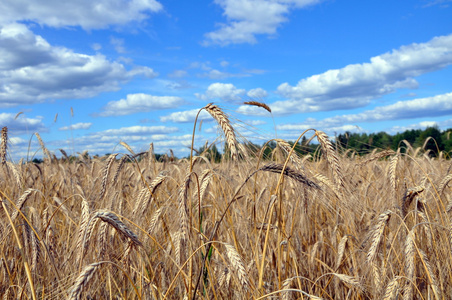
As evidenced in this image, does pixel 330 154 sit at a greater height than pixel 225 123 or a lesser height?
lesser

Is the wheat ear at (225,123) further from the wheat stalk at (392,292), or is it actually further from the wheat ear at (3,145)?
the wheat ear at (3,145)

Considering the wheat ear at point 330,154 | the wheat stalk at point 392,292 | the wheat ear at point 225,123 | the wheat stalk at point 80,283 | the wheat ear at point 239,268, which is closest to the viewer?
the wheat stalk at point 80,283

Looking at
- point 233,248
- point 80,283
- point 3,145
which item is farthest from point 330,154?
point 3,145

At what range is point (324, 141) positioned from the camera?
6.98ft

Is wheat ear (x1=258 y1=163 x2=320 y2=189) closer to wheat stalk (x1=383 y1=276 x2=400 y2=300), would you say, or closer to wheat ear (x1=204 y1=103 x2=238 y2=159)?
wheat ear (x1=204 y1=103 x2=238 y2=159)

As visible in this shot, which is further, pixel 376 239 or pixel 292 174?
pixel 376 239

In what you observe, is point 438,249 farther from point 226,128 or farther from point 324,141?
point 226,128

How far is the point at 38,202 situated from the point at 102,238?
285 centimetres

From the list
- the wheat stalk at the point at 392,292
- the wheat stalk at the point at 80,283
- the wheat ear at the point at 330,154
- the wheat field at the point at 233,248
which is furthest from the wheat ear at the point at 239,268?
the wheat stalk at the point at 392,292

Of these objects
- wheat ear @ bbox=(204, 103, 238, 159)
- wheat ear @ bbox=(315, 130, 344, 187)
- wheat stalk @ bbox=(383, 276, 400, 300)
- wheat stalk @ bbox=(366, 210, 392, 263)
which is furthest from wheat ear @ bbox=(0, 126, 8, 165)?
wheat stalk @ bbox=(383, 276, 400, 300)

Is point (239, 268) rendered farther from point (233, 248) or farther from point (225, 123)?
point (225, 123)

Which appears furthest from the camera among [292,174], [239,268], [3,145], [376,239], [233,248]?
[3,145]

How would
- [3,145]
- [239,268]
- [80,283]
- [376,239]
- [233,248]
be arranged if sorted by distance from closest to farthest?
1. [80,283]
2. [239,268]
3. [233,248]
4. [376,239]
5. [3,145]

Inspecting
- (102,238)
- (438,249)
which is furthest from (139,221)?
(438,249)
